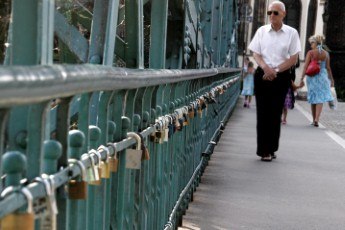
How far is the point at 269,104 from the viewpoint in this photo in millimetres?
7926

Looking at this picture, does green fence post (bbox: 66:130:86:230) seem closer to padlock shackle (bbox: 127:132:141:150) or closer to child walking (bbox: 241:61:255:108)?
padlock shackle (bbox: 127:132:141:150)

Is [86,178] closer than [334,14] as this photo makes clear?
Yes

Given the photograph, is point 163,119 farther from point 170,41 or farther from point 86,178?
point 170,41

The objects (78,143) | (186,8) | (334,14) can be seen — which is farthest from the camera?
(334,14)

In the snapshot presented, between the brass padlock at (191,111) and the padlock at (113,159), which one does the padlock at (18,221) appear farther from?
the brass padlock at (191,111)

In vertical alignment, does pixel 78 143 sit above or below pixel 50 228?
above

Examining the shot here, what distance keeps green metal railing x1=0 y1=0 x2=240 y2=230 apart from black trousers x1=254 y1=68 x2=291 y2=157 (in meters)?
2.88

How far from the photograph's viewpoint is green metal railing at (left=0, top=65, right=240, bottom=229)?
140 cm

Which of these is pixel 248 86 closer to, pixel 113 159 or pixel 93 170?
pixel 113 159

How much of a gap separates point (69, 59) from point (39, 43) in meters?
2.69

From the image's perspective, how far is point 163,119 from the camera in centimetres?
349

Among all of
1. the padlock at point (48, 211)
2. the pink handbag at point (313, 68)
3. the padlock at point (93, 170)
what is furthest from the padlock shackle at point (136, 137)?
the pink handbag at point (313, 68)

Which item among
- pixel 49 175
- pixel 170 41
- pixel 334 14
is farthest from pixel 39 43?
pixel 334 14

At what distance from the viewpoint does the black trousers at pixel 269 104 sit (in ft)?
25.9
